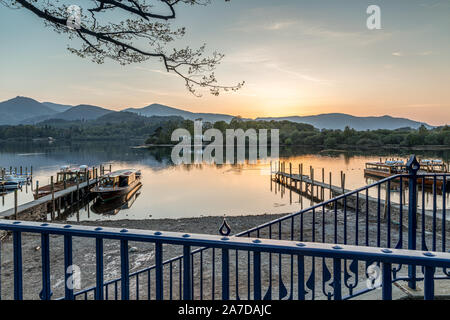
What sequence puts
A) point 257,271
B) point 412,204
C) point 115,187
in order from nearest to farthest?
1. point 257,271
2. point 412,204
3. point 115,187

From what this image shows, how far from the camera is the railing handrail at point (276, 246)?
143cm

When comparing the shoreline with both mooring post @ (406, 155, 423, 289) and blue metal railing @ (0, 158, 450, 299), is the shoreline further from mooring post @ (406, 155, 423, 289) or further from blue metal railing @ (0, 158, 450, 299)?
mooring post @ (406, 155, 423, 289)

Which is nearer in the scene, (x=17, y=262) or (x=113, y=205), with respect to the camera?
(x=17, y=262)

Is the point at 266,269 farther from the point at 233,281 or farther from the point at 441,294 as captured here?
the point at 441,294

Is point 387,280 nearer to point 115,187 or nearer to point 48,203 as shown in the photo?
point 48,203

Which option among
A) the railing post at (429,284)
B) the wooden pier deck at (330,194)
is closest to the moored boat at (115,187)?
the wooden pier deck at (330,194)

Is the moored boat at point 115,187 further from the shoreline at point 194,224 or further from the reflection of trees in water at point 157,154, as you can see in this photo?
the reflection of trees in water at point 157,154

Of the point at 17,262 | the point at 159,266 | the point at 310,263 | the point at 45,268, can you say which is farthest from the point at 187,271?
the point at 310,263

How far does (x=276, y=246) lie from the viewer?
155 centimetres

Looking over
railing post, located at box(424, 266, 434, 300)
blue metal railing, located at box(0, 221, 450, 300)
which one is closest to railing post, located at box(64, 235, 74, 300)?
blue metal railing, located at box(0, 221, 450, 300)

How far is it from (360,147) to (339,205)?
3616 inches

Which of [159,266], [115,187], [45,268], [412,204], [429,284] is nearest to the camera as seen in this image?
[429,284]

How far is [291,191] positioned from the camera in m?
35.4

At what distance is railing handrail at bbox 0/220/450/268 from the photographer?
4.70 ft
